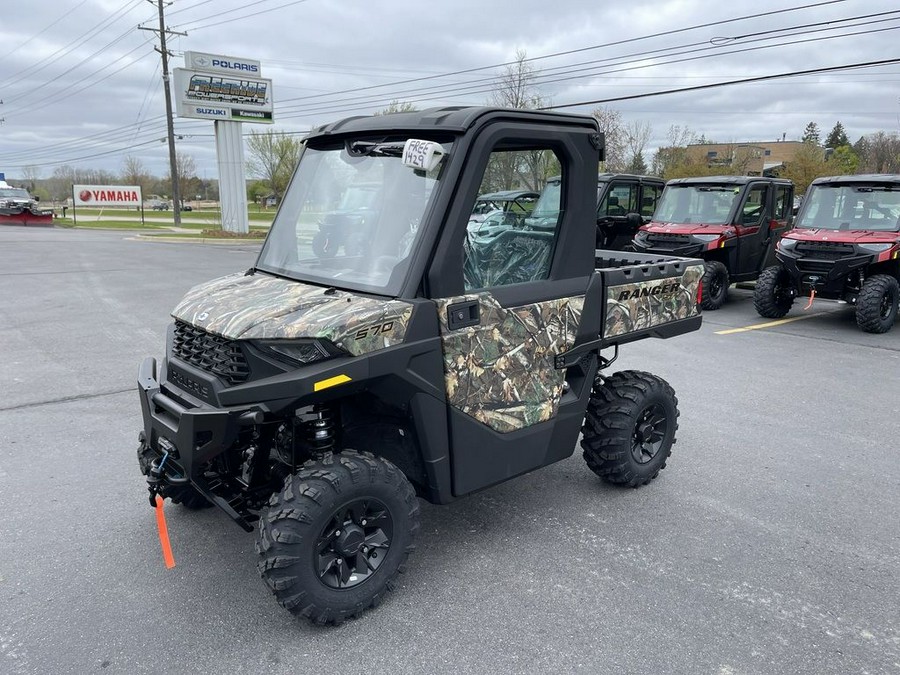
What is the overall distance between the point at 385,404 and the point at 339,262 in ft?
2.44

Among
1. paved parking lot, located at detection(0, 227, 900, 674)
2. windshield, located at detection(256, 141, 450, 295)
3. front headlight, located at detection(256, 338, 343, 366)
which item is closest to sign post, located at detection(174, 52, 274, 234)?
paved parking lot, located at detection(0, 227, 900, 674)

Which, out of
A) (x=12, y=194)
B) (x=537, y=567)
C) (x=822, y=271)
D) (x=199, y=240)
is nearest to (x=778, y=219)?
(x=822, y=271)

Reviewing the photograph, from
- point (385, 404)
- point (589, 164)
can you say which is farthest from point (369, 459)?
point (589, 164)

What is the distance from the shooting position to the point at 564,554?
3.44 metres

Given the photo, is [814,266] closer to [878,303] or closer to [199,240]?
[878,303]

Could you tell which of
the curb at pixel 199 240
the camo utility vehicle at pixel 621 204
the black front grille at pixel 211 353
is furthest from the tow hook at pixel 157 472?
the curb at pixel 199 240

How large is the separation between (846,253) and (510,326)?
8.18 metres

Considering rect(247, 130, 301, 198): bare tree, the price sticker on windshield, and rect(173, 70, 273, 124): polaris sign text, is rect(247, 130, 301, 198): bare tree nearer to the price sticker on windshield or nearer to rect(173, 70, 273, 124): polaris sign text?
rect(173, 70, 273, 124): polaris sign text

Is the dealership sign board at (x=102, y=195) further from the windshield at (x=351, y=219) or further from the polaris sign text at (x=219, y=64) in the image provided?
the windshield at (x=351, y=219)

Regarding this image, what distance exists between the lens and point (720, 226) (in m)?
11.5

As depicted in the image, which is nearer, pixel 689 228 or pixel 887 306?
pixel 887 306

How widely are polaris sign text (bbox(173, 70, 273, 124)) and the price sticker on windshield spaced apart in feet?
88.9

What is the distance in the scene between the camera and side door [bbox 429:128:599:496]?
2.99m

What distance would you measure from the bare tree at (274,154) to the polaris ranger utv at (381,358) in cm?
4764
